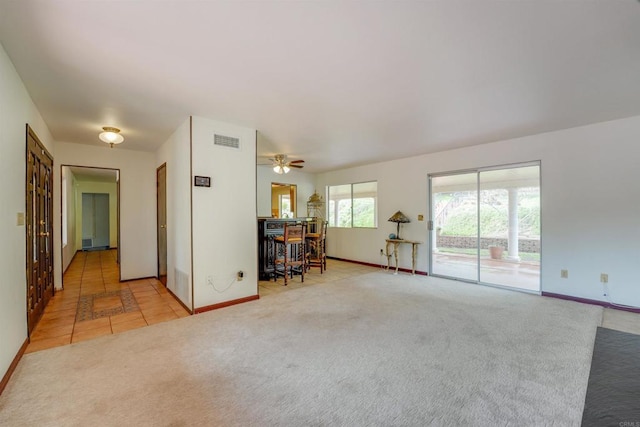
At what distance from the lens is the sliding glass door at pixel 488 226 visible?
14.8 ft

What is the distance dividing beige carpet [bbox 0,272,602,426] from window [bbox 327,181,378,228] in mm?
3663

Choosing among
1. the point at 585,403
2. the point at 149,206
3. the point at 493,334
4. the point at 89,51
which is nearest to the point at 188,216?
the point at 89,51

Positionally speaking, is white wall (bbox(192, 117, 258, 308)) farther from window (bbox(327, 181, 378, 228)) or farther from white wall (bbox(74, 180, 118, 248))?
white wall (bbox(74, 180, 118, 248))

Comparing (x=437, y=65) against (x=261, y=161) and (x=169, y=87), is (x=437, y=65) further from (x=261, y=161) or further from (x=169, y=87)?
(x=261, y=161)

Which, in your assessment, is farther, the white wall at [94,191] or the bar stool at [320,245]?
the white wall at [94,191]

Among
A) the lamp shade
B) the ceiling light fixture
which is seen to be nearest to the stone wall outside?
the lamp shade

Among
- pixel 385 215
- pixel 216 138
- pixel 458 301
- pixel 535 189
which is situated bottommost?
pixel 458 301

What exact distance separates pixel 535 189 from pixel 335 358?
4.25 m

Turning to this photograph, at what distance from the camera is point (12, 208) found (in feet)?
7.44

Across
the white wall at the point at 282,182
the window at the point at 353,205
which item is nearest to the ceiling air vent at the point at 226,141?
the white wall at the point at 282,182

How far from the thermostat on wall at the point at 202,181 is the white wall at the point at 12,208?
152 cm

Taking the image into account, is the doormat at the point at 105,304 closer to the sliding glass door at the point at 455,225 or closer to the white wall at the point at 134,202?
the white wall at the point at 134,202

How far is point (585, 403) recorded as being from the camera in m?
1.82

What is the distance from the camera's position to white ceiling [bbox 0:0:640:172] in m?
1.67
